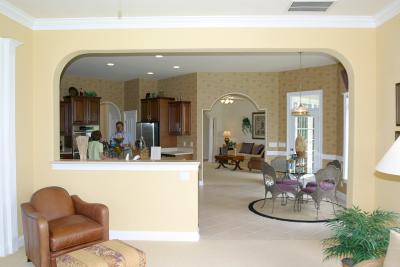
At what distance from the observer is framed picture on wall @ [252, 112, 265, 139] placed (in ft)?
42.2

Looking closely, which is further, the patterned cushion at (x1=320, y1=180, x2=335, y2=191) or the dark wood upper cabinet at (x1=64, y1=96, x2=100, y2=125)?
the dark wood upper cabinet at (x1=64, y1=96, x2=100, y2=125)

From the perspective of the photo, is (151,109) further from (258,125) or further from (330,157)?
(258,125)

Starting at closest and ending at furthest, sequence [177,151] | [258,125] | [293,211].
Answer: [293,211], [177,151], [258,125]

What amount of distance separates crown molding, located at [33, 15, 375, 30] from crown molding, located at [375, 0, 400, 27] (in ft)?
0.33

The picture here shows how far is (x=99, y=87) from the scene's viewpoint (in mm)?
9961

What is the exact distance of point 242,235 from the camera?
4.77 meters

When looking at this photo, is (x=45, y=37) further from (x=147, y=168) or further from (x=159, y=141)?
(x=159, y=141)

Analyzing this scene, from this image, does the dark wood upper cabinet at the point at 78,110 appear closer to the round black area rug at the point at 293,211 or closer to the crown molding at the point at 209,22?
the crown molding at the point at 209,22

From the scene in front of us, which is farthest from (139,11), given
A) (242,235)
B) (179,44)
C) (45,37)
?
(242,235)

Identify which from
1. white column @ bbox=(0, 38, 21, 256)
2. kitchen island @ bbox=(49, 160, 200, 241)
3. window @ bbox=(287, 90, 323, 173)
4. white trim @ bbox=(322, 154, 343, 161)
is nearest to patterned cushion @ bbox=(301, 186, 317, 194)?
white trim @ bbox=(322, 154, 343, 161)

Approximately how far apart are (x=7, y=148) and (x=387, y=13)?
15.4 ft

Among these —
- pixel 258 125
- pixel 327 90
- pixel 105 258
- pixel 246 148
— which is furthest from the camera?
pixel 258 125

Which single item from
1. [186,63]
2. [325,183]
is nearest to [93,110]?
[186,63]

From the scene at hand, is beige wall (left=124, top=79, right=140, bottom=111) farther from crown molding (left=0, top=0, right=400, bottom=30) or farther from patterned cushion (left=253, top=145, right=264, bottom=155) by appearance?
crown molding (left=0, top=0, right=400, bottom=30)
